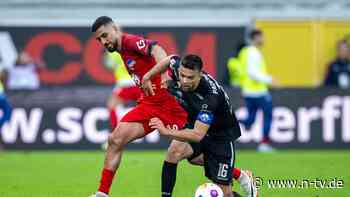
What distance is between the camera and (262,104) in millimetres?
20656

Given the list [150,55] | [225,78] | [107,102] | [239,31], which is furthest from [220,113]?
[239,31]

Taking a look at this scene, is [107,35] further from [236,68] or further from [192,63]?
[236,68]

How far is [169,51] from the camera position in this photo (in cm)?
2536

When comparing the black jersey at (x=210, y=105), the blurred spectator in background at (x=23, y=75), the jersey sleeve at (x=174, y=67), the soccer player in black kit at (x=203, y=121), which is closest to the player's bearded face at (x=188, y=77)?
the soccer player in black kit at (x=203, y=121)

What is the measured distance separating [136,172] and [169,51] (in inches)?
372

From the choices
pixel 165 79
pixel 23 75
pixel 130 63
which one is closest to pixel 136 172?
pixel 130 63

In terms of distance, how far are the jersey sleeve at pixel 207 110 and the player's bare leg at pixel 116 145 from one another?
1516 millimetres

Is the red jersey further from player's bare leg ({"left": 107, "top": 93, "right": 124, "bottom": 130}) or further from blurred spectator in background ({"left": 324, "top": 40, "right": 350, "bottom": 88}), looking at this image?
blurred spectator in background ({"left": 324, "top": 40, "right": 350, "bottom": 88})

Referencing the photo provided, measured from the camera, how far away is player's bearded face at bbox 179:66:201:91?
10.9 metres

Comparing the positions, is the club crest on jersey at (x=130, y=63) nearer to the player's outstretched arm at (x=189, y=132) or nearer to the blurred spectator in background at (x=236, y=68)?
the player's outstretched arm at (x=189, y=132)

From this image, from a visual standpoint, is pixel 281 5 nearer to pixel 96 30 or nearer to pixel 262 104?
pixel 262 104

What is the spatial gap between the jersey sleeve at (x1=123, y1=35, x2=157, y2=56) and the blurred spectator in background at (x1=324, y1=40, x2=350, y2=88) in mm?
11748

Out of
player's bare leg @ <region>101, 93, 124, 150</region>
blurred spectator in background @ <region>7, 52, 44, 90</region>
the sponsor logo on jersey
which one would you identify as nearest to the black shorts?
the sponsor logo on jersey

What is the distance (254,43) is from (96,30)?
27.6ft
